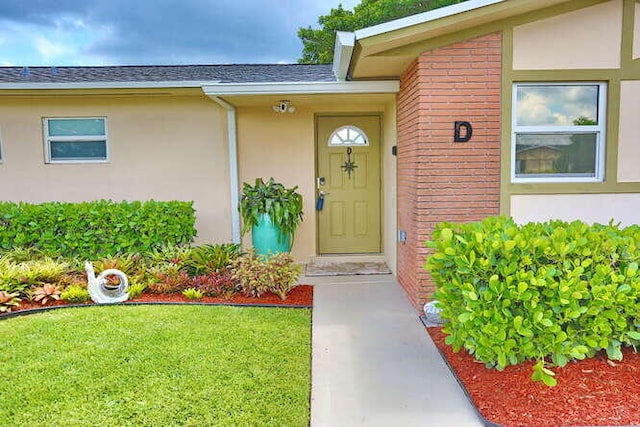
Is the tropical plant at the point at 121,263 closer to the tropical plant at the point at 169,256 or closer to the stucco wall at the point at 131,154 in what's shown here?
the tropical plant at the point at 169,256

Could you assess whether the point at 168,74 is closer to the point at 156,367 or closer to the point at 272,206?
the point at 272,206

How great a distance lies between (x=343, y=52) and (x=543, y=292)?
312 centimetres

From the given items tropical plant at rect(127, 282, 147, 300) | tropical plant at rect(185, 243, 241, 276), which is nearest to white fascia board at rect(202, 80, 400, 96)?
tropical plant at rect(185, 243, 241, 276)

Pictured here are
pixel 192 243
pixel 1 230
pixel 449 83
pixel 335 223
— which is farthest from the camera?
pixel 335 223

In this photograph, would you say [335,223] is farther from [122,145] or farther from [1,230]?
[1,230]

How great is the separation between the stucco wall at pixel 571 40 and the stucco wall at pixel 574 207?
1.37 meters

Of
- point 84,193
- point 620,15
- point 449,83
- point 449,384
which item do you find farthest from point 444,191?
point 84,193

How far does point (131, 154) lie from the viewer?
7.09 metres

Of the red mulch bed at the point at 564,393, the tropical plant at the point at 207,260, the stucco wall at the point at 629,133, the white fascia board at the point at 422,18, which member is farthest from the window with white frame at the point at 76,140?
the stucco wall at the point at 629,133

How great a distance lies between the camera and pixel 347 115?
7270mm

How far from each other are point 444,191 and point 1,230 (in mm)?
5753

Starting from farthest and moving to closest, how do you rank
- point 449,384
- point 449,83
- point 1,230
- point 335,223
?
point 335,223
point 1,230
point 449,83
point 449,384

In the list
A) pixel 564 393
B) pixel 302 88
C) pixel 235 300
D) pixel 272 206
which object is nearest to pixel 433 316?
pixel 564 393

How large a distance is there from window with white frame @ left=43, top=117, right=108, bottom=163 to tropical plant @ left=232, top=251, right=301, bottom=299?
10.9 ft
